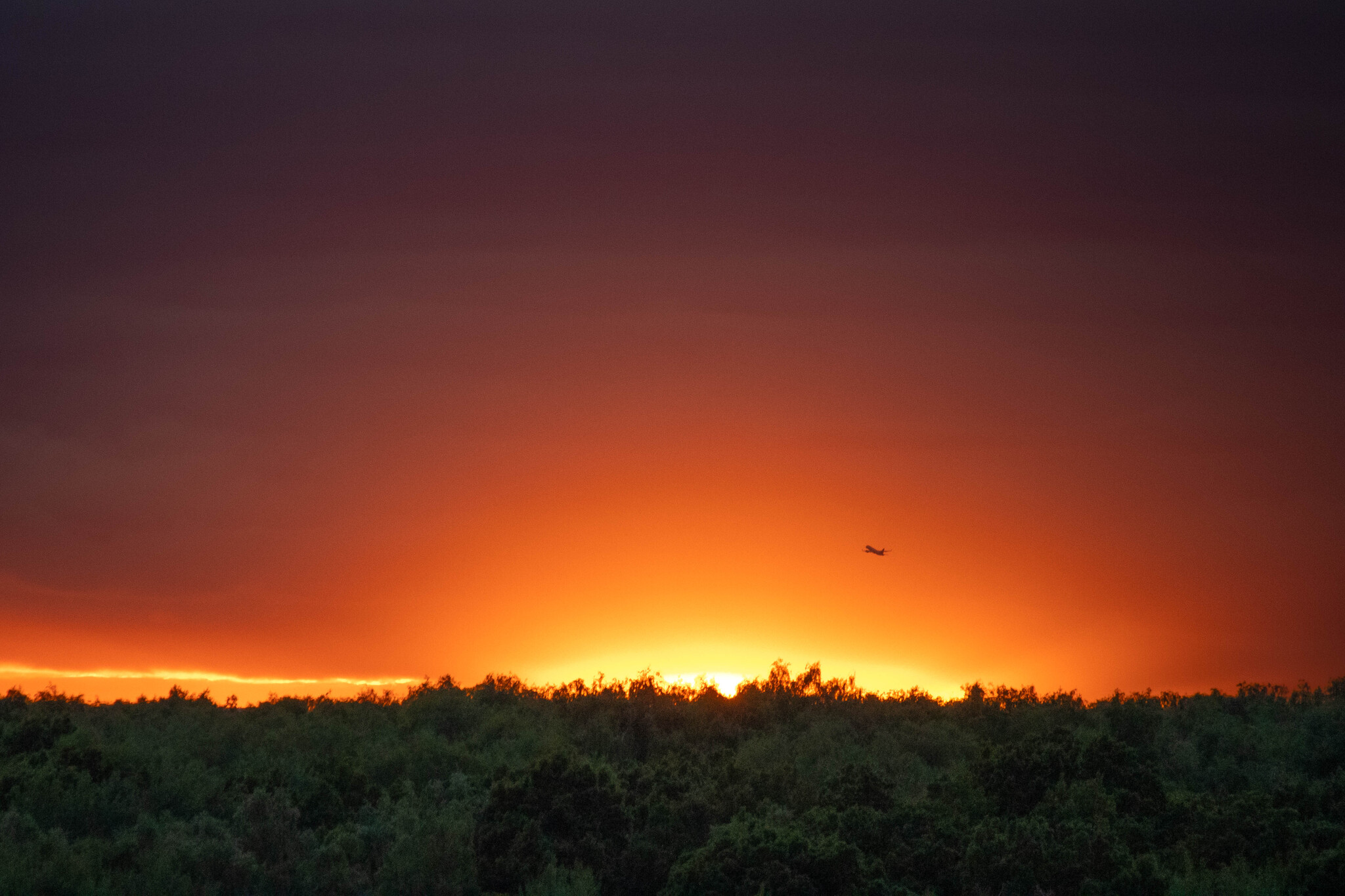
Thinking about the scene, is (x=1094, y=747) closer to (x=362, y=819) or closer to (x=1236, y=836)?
(x=1236, y=836)

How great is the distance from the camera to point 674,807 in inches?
1059

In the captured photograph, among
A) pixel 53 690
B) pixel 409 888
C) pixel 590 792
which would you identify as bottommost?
pixel 409 888

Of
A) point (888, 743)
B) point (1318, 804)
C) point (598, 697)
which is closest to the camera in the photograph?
point (1318, 804)

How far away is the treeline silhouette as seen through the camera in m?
22.9

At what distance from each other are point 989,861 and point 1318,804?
30.2 feet

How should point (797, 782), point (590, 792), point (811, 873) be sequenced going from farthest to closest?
point (797, 782)
point (590, 792)
point (811, 873)

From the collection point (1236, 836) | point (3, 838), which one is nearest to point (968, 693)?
point (1236, 836)

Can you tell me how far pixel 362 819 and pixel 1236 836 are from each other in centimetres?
1765

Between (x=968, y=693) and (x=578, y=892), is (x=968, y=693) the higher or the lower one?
the higher one

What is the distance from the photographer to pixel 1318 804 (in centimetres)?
2784

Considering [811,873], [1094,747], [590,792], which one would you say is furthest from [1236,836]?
[590,792]

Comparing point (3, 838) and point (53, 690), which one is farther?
point (53, 690)

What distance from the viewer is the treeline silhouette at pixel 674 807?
75.3 ft

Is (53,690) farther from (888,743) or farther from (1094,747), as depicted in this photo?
(1094,747)
